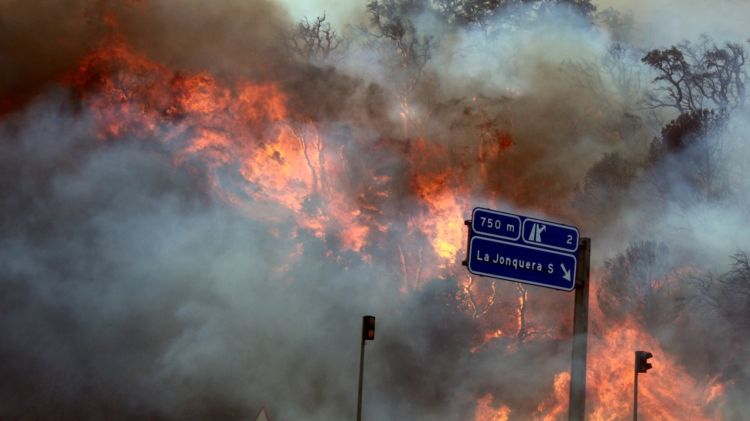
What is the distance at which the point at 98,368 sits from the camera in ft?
102

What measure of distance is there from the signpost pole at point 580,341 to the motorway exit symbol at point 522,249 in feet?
0.45

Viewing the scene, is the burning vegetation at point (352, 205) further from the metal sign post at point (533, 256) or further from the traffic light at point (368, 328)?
the metal sign post at point (533, 256)

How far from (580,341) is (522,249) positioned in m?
1.40

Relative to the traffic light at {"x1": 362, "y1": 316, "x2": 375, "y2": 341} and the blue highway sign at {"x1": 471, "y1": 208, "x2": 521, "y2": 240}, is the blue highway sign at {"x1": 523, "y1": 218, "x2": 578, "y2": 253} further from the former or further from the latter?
the traffic light at {"x1": 362, "y1": 316, "x2": 375, "y2": 341}

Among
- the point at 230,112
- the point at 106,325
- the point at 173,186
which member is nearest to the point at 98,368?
the point at 106,325

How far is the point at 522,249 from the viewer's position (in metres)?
13.5

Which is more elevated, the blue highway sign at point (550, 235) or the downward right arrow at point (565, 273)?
the blue highway sign at point (550, 235)

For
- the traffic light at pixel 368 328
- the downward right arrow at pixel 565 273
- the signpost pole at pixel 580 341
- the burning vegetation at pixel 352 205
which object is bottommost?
the signpost pole at pixel 580 341

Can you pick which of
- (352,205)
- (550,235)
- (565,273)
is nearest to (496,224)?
(550,235)

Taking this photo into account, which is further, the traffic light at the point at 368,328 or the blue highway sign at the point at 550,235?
the traffic light at the point at 368,328

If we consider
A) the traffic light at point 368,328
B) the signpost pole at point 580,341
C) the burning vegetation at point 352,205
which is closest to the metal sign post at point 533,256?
the signpost pole at point 580,341

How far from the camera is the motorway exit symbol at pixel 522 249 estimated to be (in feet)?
44.1

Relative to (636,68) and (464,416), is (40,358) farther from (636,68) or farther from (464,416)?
(636,68)

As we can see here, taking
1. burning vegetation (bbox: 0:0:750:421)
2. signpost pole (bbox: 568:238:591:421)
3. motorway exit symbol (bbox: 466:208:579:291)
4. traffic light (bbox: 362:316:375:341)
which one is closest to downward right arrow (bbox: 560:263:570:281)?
motorway exit symbol (bbox: 466:208:579:291)
